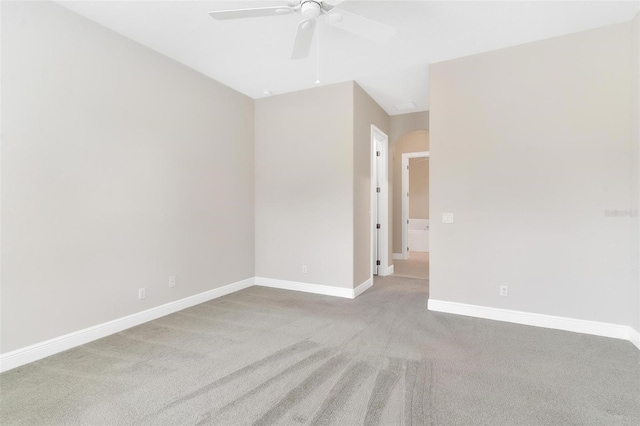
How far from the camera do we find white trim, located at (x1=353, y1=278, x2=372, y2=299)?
4.17 m

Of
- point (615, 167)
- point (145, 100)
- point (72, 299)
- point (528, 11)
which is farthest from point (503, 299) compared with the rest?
point (145, 100)

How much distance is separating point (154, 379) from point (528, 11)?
4275 mm

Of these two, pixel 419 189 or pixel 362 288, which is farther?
pixel 419 189

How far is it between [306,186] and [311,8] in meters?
2.59

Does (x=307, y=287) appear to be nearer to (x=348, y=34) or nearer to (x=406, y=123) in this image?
(x=348, y=34)

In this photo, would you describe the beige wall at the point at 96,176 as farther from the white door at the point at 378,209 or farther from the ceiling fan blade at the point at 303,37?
the white door at the point at 378,209

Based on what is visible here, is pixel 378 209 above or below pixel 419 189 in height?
below

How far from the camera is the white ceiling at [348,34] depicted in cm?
254

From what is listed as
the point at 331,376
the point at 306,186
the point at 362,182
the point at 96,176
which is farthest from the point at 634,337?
the point at 96,176

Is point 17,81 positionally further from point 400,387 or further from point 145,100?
point 400,387

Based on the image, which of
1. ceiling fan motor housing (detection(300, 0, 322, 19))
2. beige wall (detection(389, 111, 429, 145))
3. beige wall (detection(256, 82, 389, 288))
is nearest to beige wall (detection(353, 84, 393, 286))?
beige wall (detection(256, 82, 389, 288))

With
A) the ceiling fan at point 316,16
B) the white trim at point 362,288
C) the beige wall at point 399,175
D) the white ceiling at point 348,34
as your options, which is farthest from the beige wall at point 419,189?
the ceiling fan at point 316,16

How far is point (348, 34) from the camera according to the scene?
2.92m

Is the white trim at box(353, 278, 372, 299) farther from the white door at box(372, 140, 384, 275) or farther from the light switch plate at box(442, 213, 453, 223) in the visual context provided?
the light switch plate at box(442, 213, 453, 223)
